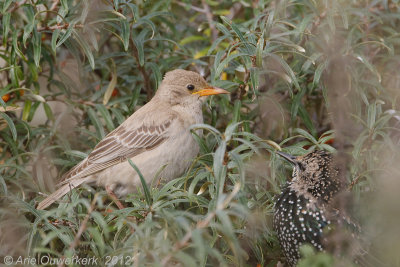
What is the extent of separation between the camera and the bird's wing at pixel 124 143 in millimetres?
5695

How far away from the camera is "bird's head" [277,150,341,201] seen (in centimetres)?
455

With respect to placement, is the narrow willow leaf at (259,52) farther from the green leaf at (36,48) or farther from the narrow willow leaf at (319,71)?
the green leaf at (36,48)

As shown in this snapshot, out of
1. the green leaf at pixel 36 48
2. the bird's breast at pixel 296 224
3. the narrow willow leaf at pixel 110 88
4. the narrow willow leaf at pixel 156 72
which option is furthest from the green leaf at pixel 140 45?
the bird's breast at pixel 296 224

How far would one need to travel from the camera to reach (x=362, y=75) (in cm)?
568

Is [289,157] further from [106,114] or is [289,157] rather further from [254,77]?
[106,114]

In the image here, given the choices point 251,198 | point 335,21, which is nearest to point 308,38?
point 335,21

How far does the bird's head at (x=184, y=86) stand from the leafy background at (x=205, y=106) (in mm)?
146

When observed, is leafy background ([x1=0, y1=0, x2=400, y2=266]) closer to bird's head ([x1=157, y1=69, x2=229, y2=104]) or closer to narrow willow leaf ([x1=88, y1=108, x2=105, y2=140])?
narrow willow leaf ([x1=88, y1=108, x2=105, y2=140])

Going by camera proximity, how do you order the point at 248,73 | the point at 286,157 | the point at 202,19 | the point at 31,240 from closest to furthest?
the point at 31,240, the point at 286,157, the point at 248,73, the point at 202,19

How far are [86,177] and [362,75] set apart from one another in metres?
2.80

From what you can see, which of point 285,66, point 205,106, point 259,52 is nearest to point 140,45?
point 205,106

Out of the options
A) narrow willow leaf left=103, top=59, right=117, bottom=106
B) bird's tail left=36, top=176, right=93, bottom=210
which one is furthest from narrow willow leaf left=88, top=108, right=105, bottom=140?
bird's tail left=36, top=176, right=93, bottom=210

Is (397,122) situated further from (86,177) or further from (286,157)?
(86,177)

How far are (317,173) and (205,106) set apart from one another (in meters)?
1.90
